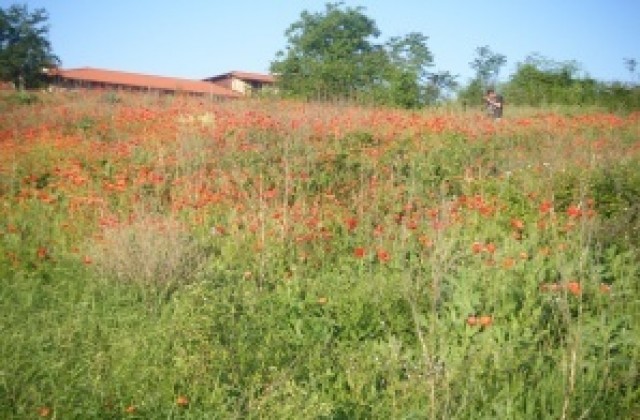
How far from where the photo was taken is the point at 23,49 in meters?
31.3

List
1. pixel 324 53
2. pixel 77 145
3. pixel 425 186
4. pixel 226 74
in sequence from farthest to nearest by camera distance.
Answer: pixel 226 74
pixel 324 53
pixel 77 145
pixel 425 186

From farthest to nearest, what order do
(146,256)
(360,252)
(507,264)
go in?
(360,252) < (146,256) < (507,264)

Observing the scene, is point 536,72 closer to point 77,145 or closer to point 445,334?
point 77,145

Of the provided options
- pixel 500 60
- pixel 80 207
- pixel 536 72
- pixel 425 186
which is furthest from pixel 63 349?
pixel 500 60

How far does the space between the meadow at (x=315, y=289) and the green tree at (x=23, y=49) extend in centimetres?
2957

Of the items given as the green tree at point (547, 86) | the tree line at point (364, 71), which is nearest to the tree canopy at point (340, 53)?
the tree line at point (364, 71)

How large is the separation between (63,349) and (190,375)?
2.64 ft

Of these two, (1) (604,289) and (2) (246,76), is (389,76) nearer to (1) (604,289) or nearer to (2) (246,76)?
(1) (604,289)

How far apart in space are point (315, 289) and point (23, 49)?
3563 cm

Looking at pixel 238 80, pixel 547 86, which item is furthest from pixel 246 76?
pixel 547 86

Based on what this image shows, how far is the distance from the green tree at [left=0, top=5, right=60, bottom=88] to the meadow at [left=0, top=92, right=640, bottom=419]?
2957 centimetres

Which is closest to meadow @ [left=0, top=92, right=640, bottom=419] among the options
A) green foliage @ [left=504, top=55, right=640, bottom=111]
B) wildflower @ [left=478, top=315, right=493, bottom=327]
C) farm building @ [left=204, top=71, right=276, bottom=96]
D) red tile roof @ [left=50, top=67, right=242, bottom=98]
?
wildflower @ [left=478, top=315, right=493, bottom=327]

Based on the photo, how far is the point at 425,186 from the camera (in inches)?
231

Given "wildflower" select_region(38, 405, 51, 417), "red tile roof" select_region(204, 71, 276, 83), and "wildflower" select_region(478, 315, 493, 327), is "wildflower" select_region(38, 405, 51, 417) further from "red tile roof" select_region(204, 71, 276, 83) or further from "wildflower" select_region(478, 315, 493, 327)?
"red tile roof" select_region(204, 71, 276, 83)
